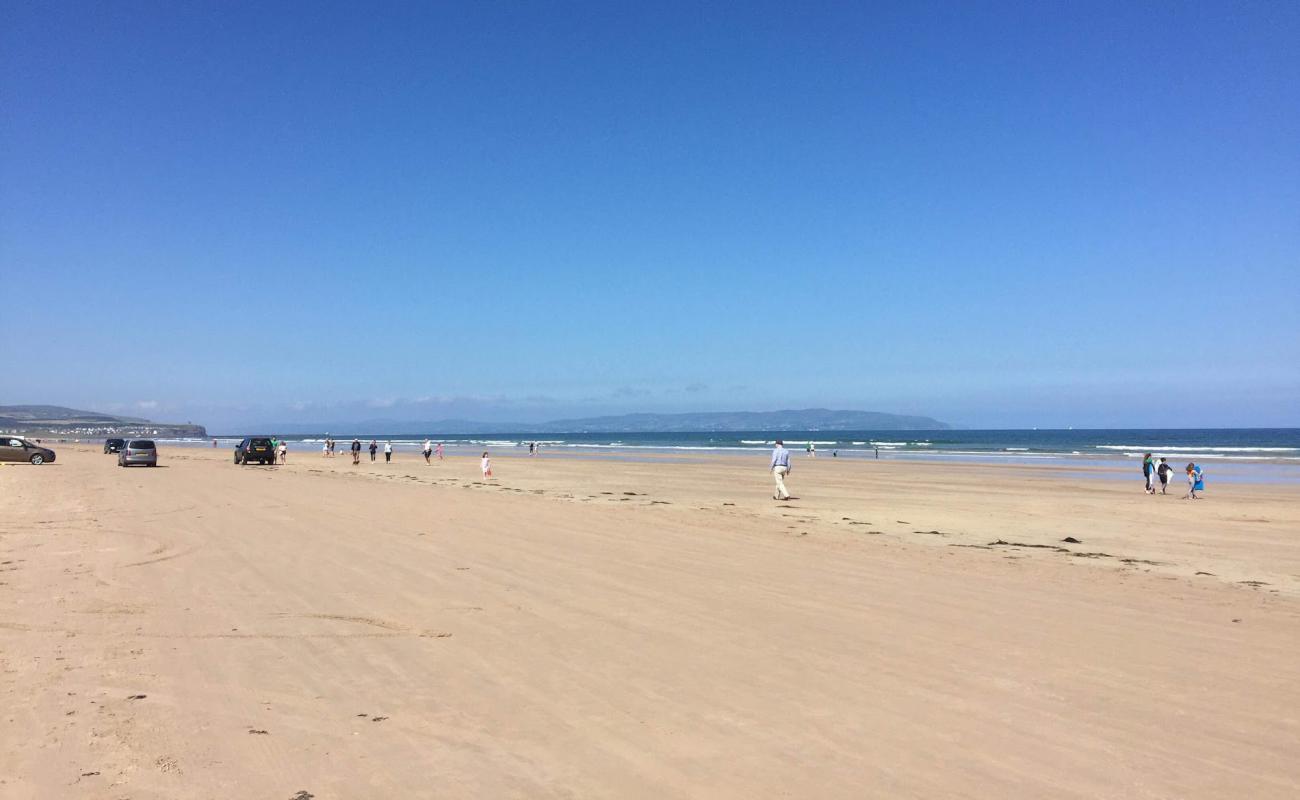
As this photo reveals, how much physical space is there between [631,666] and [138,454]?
41953 millimetres

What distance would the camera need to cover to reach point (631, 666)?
21.1 feet

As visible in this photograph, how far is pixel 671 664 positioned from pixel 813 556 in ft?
20.7

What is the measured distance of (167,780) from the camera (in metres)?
4.18

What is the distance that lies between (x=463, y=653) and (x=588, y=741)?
2.18 m

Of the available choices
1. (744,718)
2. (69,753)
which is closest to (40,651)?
(69,753)

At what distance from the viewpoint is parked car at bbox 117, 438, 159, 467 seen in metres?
39.7

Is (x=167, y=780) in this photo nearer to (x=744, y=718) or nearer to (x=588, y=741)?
(x=588, y=741)

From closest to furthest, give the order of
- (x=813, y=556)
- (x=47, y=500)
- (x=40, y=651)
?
(x=40, y=651) < (x=813, y=556) < (x=47, y=500)

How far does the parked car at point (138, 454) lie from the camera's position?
130 feet

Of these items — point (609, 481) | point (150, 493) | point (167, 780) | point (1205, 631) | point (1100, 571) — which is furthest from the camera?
point (609, 481)

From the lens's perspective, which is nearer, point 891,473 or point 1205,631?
point 1205,631

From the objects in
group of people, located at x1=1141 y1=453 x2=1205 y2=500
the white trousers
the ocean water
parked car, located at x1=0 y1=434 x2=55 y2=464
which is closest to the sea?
the ocean water

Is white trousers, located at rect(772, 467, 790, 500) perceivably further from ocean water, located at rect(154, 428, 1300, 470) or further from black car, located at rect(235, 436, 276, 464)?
black car, located at rect(235, 436, 276, 464)

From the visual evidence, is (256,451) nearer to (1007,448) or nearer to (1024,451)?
(1024,451)
